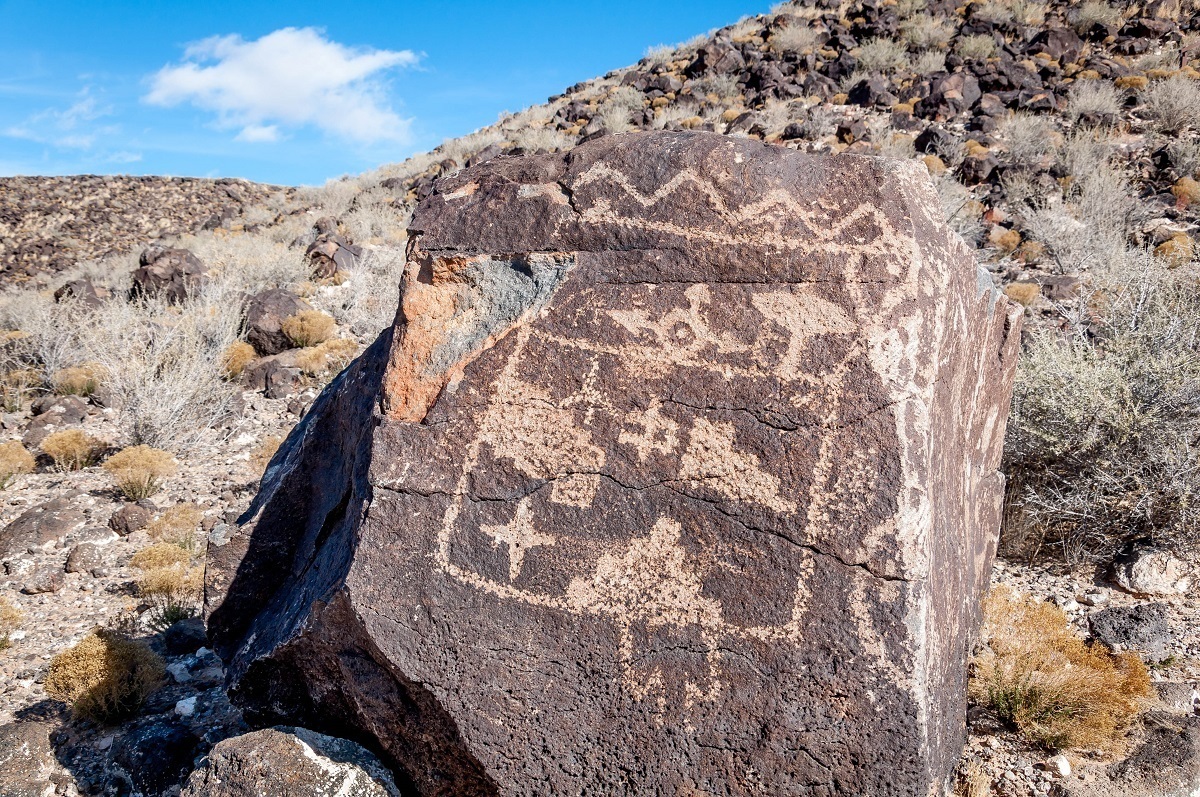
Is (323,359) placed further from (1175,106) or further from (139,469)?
(1175,106)

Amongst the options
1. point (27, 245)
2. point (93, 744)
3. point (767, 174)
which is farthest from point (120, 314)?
point (27, 245)

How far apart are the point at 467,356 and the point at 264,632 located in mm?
1203

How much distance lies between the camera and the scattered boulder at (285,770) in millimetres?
2109

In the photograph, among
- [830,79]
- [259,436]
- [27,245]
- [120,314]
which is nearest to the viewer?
[259,436]

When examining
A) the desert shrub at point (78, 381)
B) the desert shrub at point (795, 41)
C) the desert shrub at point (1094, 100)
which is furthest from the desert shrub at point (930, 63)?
the desert shrub at point (78, 381)

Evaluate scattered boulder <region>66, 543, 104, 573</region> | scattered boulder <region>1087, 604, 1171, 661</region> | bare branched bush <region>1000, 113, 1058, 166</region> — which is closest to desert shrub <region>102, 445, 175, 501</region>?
scattered boulder <region>66, 543, 104, 573</region>

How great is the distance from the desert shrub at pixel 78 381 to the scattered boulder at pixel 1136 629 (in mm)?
7706

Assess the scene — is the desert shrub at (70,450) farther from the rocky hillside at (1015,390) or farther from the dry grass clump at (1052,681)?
the dry grass clump at (1052,681)

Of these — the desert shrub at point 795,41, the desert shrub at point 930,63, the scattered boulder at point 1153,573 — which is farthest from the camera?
the desert shrub at point 795,41

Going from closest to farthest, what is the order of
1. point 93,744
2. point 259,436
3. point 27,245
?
point 93,744, point 259,436, point 27,245

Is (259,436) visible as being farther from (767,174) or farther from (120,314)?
(767,174)

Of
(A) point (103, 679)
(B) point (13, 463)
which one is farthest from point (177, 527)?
(A) point (103, 679)

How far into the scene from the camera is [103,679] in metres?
3.20

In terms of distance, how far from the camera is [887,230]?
221cm
